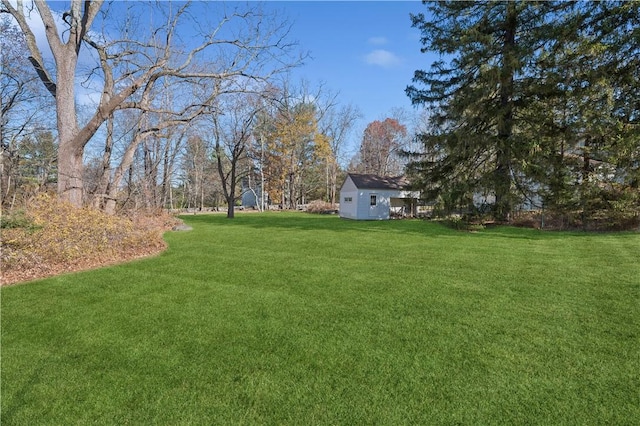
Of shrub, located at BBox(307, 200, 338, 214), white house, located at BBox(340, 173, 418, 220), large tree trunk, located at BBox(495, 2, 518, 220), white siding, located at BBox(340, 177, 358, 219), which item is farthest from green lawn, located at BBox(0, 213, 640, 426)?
shrub, located at BBox(307, 200, 338, 214)

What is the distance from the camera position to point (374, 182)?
21672 millimetres

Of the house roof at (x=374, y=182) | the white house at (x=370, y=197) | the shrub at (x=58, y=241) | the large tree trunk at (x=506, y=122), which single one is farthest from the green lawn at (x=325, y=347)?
the house roof at (x=374, y=182)

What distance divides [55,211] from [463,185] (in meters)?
13.5

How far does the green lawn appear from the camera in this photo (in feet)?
6.94

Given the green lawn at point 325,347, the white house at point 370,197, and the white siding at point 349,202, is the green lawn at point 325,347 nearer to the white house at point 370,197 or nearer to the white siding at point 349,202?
the white house at point 370,197

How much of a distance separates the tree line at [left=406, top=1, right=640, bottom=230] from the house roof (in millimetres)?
5849

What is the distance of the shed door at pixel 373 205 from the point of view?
2100 centimetres

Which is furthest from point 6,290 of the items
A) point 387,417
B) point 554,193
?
point 554,193

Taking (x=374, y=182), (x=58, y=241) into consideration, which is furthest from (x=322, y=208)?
(x=58, y=241)

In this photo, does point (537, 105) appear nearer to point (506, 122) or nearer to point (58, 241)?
point (506, 122)

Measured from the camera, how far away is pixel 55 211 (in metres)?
6.60

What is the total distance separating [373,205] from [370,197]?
0.58m

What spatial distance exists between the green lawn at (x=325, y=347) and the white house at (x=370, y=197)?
15.1 meters

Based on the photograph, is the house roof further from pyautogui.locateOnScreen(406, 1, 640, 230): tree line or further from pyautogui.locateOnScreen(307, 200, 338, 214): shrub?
pyautogui.locateOnScreen(307, 200, 338, 214): shrub
